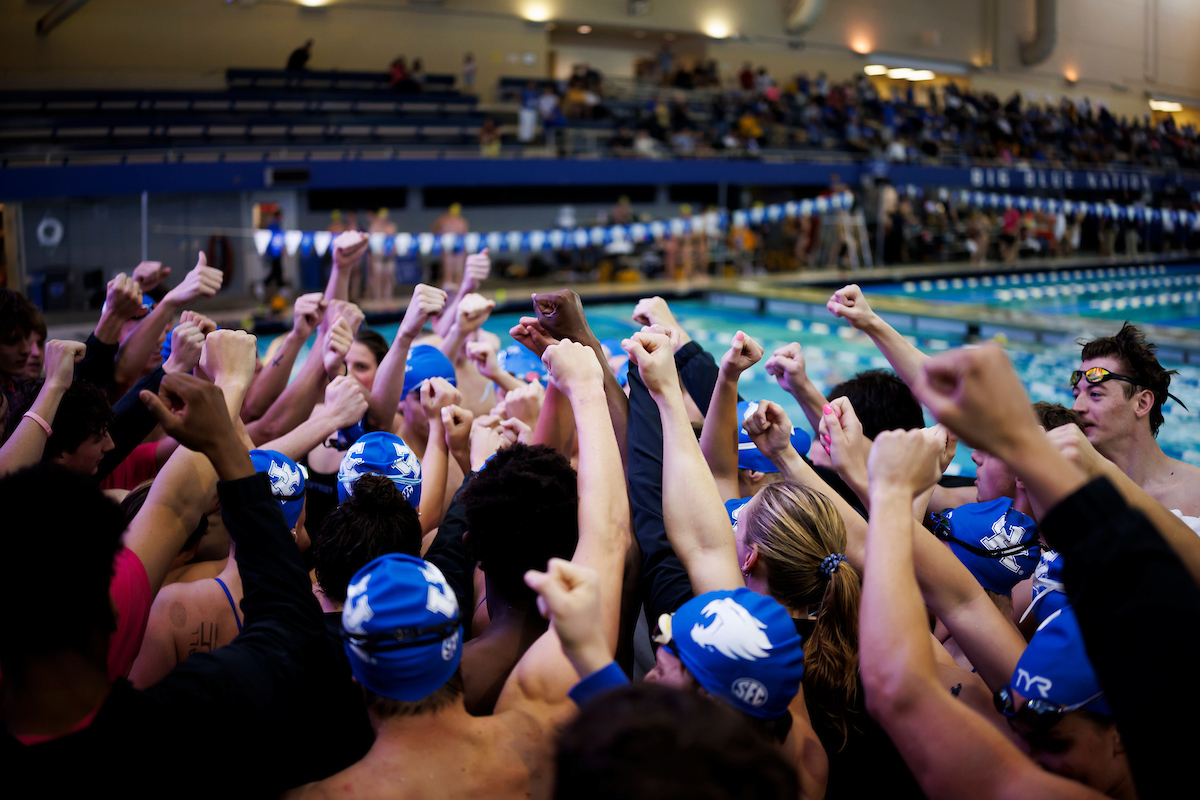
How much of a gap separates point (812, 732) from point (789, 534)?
1.23 feet

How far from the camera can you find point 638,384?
2234 millimetres

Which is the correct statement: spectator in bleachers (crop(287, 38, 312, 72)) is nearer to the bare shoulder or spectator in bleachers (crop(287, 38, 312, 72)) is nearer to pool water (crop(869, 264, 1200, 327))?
pool water (crop(869, 264, 1200, 327))

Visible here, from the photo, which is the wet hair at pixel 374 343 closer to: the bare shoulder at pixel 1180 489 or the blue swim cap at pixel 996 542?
the blue swim cap at pixel 996 542

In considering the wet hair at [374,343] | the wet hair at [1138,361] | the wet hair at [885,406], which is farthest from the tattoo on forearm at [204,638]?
the wet hair at [1138,361]

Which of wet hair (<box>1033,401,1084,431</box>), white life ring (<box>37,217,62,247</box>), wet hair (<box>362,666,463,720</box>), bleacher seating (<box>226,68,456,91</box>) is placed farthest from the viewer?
bleacher seating (<box>226,68,456,91</box>)

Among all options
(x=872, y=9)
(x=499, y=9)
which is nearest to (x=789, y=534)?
(x=499, y=9)

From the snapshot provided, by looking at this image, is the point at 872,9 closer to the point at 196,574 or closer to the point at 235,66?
the point at 235,66

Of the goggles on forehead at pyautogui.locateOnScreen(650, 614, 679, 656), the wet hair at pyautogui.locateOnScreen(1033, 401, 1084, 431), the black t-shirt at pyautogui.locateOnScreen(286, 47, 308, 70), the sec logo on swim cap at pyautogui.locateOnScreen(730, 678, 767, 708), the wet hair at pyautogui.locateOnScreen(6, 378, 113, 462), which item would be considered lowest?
the sec logo on swim cap at pyautogui.locateOnScreen(730, 678, 767, 708)

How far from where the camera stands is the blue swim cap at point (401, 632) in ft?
4.19

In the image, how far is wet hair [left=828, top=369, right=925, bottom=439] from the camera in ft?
9.10

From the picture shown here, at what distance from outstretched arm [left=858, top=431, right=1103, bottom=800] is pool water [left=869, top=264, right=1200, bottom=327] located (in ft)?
41.8

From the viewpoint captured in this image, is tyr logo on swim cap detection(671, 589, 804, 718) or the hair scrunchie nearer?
tyr logo on swim cap detection(671, 589, 804, 718)

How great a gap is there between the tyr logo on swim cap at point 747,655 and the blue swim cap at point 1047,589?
30.7 inches

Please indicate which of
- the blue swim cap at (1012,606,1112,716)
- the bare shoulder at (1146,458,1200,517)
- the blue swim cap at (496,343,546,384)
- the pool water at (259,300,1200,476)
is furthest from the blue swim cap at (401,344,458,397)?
the pool water at (259,300,1200,476)
